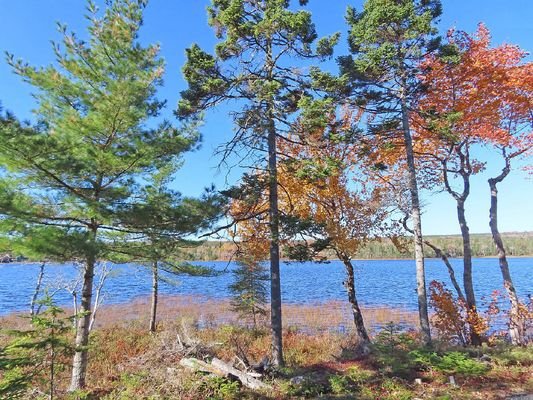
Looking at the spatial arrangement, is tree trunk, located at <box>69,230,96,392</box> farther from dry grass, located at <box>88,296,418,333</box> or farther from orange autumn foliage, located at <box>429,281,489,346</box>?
dry grass, located at <box>88,296,418,333</box>

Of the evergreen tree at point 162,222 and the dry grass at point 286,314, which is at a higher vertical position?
the evergreen tree at point 162,222

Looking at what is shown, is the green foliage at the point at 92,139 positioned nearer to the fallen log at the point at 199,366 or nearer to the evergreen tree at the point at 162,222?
the evergreen tree at the point at 162,222

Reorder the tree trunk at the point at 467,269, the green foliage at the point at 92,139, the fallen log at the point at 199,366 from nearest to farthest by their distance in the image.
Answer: the green foliage at the point at 92,139
the fallen log at the point at 199,366
the tree trunk at the point at 467,269

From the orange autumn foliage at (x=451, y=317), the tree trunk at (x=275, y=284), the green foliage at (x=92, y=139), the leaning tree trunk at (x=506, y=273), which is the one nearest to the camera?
the green foliage at (x=92, y=139)

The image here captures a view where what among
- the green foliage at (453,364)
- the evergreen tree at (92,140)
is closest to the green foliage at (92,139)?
the evergreen tree at (92,140)

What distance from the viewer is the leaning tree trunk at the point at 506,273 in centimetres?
1238

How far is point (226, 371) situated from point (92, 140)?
6.65m

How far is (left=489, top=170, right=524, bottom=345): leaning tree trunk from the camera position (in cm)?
1238

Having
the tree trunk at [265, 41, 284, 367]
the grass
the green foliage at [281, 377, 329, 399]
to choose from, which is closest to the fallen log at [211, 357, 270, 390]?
the grass

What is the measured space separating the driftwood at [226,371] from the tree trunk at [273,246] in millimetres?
2151

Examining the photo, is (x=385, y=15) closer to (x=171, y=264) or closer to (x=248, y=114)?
(x=248, y=114)

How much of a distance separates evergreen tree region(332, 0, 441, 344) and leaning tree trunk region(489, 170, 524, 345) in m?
3.61

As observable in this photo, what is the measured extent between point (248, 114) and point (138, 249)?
550 cm

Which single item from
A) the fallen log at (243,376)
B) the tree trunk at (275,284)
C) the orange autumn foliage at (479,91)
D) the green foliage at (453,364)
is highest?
the orange autumn foliage at (479,91)
